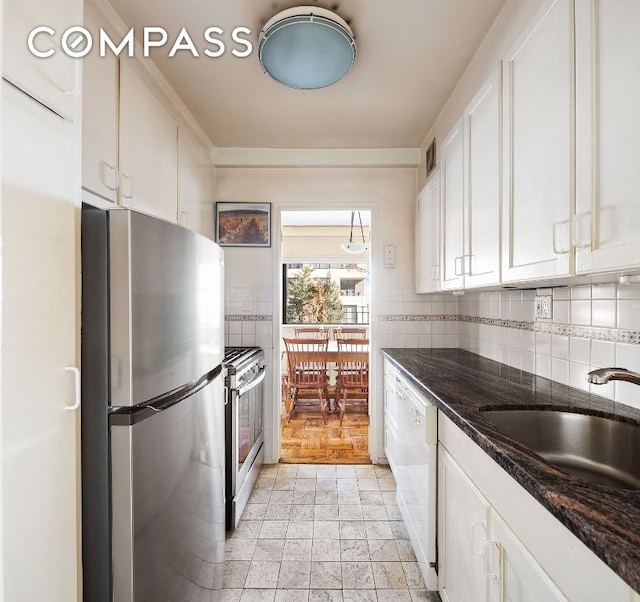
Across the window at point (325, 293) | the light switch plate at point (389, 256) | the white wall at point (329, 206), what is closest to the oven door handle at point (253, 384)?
the white wall at point (329, 206)

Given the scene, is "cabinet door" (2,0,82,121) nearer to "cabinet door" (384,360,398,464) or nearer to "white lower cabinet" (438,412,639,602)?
"white lower cabinet" (438,412,639,602)

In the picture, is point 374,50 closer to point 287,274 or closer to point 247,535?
point 247,535

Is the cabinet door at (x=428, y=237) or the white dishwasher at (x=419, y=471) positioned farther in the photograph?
the cabinet door at (x=428, y=237)

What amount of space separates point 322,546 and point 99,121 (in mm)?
2156

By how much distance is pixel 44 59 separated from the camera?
0.86 m

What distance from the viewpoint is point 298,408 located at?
4.48m

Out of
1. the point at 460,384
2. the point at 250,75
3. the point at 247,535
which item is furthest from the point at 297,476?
the point at 250,75

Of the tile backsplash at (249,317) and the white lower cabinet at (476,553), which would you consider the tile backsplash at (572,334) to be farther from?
the tile backsplash at (249,317)

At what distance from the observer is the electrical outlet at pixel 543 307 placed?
1.68 meters

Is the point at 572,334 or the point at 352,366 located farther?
the point at 352,366

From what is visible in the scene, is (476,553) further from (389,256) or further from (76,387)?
(389,256)

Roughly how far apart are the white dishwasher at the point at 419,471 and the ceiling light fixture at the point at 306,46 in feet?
4.85

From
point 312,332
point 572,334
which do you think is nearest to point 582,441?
point 572,334

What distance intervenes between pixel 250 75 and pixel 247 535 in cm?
240
